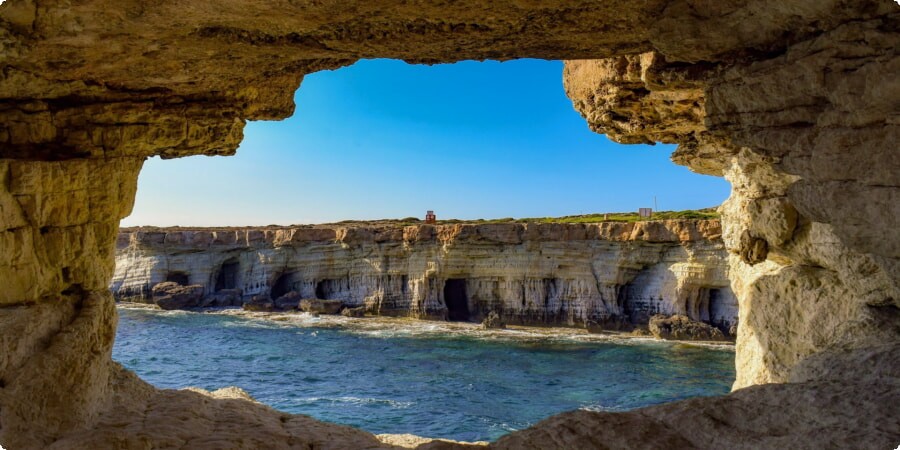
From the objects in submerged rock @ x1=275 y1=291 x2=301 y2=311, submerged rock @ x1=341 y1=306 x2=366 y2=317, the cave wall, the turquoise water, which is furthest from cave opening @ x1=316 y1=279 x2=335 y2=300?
the cave wall

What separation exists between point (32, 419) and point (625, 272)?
37.5 meters

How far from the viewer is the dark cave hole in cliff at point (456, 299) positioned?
151 ft

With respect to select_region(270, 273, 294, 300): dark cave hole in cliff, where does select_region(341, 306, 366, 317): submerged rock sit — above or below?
below

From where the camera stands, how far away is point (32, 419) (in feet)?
25.3

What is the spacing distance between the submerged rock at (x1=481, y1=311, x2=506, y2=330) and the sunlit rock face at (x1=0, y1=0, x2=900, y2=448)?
98.1ft

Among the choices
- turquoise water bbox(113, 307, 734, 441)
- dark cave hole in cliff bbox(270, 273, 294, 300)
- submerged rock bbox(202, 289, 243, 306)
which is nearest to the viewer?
turquoise water bbox(113, 307, 734, 441)

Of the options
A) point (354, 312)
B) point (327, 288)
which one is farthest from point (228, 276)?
point (354, 312)

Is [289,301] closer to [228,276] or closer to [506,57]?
[228,276]

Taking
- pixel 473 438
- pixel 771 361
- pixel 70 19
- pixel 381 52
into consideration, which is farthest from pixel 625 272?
pixel 70 19

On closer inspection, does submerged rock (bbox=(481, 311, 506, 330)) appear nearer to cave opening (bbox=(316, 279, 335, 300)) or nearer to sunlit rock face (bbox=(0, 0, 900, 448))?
cave opening (bbox=(316, 279, 335, 300))

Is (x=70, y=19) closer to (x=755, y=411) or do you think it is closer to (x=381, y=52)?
(x=381, y=52)

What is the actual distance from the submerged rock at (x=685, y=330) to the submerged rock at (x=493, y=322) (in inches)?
428

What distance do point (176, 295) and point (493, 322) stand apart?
29167mm

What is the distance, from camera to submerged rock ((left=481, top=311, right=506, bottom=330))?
4194 cm
